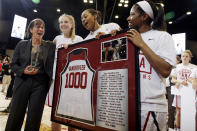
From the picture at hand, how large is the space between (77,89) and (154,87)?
1.67 ft

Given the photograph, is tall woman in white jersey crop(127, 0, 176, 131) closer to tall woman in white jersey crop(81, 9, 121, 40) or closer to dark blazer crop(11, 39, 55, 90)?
tall woman in white jersey crop(81, 9, 121, 40)

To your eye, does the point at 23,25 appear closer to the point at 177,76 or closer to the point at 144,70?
the point at 177,76

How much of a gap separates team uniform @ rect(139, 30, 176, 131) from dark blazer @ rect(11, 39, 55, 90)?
3.19 feet

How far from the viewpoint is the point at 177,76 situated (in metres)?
3.49

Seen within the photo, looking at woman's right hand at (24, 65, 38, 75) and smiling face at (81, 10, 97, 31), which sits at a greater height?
smiling face at (81, 10, 97, 31)

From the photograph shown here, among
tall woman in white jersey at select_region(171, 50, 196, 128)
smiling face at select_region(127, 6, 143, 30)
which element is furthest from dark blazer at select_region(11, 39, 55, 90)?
tall woman in white jersey at select_region(171, 50, 196, 128)

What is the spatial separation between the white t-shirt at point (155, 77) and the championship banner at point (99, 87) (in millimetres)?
169

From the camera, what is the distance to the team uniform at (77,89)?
93 cm

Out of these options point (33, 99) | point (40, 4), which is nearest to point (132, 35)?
point (33, 99)

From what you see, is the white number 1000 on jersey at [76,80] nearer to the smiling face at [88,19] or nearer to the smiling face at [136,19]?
the smiling face at [136,19]

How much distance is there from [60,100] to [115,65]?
21.5 inches

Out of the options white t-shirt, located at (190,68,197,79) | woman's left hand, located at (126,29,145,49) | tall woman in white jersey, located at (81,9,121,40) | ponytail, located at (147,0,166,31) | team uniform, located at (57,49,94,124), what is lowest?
team uniform, located at (57,49,94,124)

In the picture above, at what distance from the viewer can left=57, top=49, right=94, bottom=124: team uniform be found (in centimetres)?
93

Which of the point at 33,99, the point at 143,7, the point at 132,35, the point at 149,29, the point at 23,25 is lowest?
the point at 33,99
